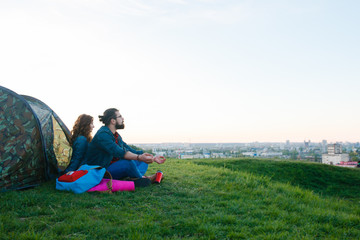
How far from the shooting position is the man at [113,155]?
5.46 metres

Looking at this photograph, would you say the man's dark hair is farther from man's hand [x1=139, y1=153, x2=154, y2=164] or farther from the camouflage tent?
the camouflage tent

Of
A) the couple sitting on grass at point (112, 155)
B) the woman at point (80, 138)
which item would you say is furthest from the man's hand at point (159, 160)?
the woman at point (80, 138)

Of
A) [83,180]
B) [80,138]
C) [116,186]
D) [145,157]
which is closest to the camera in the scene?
[83,180]

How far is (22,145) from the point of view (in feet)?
18.0

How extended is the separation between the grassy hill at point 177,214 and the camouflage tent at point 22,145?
0.44 m

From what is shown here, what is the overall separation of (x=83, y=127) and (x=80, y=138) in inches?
13.9

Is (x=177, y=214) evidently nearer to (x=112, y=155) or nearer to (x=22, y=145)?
(x=112, y=155)

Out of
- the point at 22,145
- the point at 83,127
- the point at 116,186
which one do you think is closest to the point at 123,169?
the point at 116,186

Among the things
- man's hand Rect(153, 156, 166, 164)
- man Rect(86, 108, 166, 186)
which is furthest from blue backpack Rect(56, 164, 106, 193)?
man's hand Rect(153, 156, 166, 164)

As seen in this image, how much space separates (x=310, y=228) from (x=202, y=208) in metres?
1.54

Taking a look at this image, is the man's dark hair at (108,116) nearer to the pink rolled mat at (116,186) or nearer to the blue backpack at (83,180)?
the blue backpack at (83,180)

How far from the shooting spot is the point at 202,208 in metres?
4.34

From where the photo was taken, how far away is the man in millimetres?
5465

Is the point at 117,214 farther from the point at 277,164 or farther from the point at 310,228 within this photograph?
the point at 277,164
